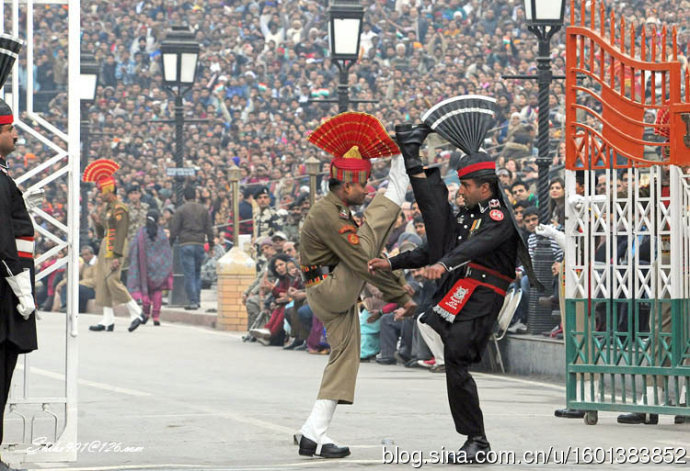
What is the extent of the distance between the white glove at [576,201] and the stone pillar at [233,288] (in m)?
12.2

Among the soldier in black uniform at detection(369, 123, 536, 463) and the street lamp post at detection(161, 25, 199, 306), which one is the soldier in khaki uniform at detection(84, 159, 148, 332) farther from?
the soldier in black uniform at detection(369, 123, 536, 463)

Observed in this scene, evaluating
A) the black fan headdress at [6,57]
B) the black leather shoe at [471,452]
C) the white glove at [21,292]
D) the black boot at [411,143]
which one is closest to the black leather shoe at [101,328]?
the black boot at [411,143]

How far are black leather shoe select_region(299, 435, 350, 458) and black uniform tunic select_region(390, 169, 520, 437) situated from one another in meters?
0.74

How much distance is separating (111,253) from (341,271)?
13.7m

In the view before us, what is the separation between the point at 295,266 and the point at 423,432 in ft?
31.6

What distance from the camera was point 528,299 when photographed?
682 inches

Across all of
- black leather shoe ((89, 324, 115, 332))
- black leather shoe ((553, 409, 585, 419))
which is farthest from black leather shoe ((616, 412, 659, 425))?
black leather shoe ((89, 324, 115, 332))

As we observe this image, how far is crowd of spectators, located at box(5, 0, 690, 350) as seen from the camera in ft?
101

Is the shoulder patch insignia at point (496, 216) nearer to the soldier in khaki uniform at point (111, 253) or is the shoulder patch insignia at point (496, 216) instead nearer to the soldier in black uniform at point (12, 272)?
the soldier in black uniform at point (12, 272)

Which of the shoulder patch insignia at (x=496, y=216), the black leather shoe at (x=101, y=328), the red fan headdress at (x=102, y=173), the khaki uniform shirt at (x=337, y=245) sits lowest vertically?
the black leather shoe at (x=101, y=328)

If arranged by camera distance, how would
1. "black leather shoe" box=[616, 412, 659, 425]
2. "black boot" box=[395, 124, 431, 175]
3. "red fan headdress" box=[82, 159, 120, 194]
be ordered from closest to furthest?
"black boot" box=[395, 124, 431, 175] < "black leather shoe" box=[616, 412, 659, 425] < "red fan headdress" box=[82, 159, 120, 194]

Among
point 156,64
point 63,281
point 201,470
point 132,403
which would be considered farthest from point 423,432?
point 156,64

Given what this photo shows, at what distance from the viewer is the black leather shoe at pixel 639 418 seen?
12.0 m

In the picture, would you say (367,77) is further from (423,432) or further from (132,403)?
(423,432)
